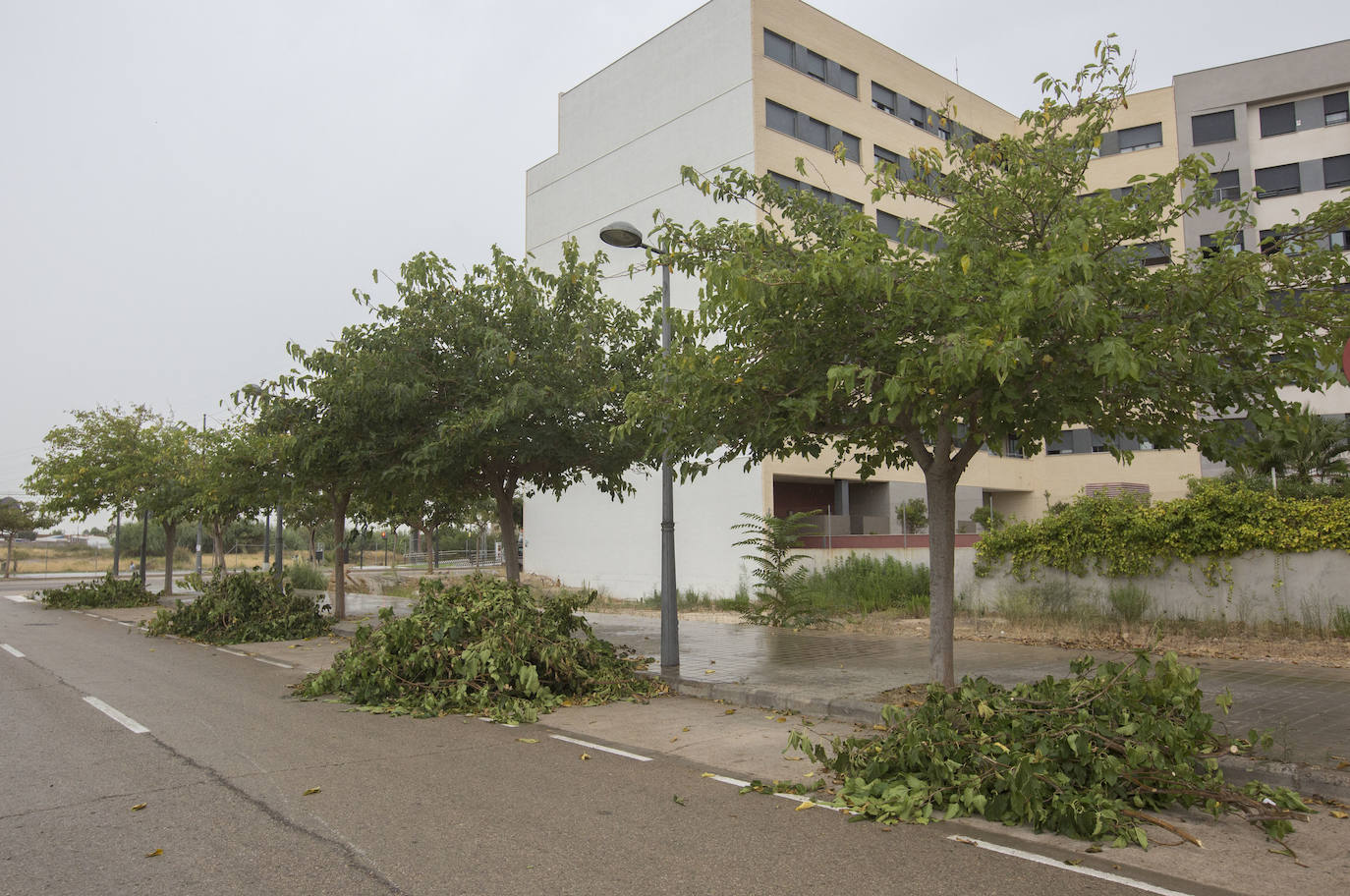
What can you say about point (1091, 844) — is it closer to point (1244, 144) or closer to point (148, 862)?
point (148, 862)

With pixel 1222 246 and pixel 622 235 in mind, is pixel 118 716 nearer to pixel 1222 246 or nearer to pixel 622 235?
pixel 622 235

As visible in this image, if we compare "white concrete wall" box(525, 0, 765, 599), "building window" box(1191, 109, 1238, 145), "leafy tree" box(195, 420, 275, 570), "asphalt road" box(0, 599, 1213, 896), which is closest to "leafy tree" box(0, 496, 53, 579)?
A: "white concrete wall" box(525, 0, 765, 599)

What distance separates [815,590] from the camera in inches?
757

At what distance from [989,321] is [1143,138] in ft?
125

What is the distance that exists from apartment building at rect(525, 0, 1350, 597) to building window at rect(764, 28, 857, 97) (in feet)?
0.22

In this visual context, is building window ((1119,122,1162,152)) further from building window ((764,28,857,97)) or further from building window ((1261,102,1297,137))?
building window ((764,28,857,97))

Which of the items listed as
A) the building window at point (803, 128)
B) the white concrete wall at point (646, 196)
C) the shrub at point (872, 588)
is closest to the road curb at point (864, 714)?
the shrub at point (872, 588)

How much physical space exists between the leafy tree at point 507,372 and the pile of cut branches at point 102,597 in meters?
17.5

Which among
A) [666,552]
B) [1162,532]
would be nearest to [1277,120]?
[1162,532]

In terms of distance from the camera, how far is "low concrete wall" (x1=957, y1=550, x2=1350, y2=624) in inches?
482

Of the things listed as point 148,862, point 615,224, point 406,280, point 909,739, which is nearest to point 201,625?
point 406,280

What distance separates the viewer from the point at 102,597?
2727cm

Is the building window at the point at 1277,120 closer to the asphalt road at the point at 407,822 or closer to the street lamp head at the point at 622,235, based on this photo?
the street lamp head at the point at 622,235

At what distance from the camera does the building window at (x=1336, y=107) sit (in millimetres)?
35438
